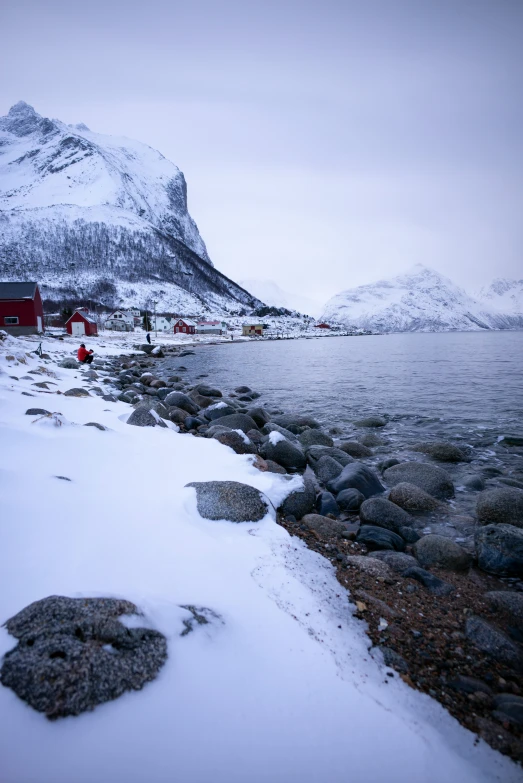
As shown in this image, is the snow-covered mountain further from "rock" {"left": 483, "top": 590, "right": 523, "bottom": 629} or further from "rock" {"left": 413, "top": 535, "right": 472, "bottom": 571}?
"rock" {"left": 483, "top": 590, "right": 523, "bottom": 629}

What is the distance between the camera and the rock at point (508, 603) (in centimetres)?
403

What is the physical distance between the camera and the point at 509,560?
485 cm

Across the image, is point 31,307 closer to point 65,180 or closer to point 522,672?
point 522,672

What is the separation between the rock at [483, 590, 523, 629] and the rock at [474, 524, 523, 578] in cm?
56

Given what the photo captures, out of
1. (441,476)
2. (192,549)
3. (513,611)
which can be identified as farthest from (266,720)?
(441,476)

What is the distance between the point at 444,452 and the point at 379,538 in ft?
16.7

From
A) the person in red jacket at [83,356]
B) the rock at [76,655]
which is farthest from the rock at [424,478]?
the person in red jacket at [83,356]

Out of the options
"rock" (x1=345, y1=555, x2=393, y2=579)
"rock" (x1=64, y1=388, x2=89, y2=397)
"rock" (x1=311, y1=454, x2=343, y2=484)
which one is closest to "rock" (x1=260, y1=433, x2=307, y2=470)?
"rock" (x1=311, y1=454, x2=343, y2=484)

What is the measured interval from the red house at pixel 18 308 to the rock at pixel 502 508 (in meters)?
38.2

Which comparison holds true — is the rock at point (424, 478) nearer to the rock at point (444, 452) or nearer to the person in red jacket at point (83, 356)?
the rock at point (444, 452)

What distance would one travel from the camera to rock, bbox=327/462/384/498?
22.6ft

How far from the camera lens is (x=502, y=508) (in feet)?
19.8

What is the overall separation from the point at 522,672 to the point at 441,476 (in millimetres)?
4370

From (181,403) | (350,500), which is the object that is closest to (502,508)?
(350,500)
